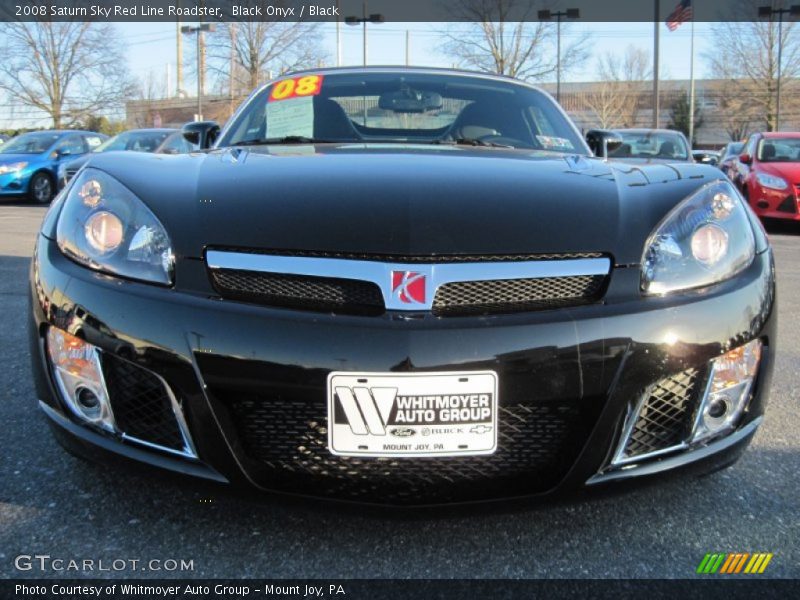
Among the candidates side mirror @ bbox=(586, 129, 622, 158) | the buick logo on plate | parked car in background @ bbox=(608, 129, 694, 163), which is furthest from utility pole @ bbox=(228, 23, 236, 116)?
the buick logo on plate

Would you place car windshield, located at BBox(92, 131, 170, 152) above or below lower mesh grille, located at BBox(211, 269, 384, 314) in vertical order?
above

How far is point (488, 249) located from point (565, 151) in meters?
1.24

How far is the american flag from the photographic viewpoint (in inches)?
855

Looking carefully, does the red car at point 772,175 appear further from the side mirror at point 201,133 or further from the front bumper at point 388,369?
the front bumper at point 388,369

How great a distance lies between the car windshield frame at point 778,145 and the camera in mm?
10391

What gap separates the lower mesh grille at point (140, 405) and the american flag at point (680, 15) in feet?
76.3

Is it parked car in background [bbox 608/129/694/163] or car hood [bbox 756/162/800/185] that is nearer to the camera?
car hood [bbox 756/162/800/185]

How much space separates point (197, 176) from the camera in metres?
1.99

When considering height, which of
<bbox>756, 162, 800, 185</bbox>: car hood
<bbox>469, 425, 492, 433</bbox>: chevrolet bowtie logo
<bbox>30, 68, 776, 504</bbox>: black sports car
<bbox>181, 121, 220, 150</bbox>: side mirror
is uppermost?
<bbox>181, 121, 220, 150</bbox>: side mirror

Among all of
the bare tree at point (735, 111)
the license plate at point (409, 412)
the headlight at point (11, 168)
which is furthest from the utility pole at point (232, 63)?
the license plate at point (409, 412)

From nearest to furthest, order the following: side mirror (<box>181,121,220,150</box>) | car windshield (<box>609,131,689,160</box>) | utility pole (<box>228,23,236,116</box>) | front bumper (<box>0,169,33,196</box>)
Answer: side mirror (<box>181,121,220,150</box>), car windshield (<box>609,131,689,160</box>), front bumper (<box>0,169,33,196</box>), utility pole (<box>228,23,236,116</box>)

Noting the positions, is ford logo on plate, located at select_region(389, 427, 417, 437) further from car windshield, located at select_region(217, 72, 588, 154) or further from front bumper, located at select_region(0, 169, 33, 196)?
front bumper, located at select_region(0, 169, 33, 196)

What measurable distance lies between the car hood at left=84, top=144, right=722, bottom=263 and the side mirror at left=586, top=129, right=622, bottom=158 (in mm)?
1202

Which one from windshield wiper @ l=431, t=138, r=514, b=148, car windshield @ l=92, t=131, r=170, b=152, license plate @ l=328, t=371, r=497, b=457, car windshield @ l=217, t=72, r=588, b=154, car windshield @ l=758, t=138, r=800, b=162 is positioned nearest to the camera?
license plate @ l=328, t=371, r=497, b=457
